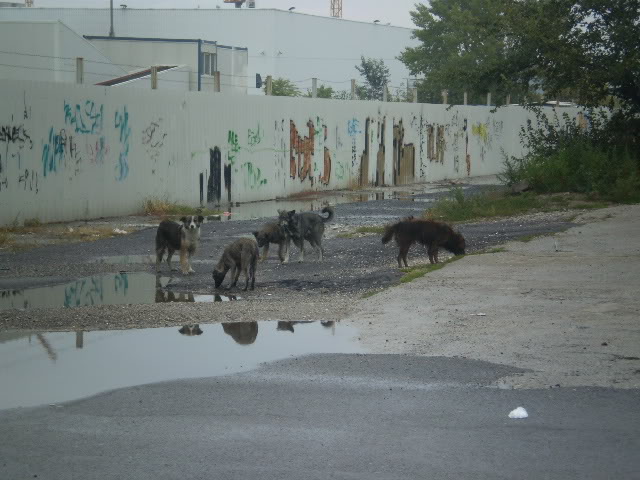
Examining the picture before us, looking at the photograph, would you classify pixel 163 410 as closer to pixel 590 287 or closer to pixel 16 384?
pixel 16 384

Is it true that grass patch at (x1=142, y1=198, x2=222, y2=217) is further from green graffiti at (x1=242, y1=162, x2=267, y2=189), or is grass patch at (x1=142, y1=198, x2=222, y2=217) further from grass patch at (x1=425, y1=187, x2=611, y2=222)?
grass patch at (x1=425, y1=187, x2=611, y2=222)

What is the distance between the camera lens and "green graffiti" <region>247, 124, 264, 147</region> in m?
27.5

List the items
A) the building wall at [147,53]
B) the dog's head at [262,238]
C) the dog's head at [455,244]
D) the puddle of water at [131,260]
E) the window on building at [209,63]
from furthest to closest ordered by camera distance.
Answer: the window on building at [209,63] → the building wall at [147,53] → the puddle of water at [131,260] → the dog's head at [262,238] → the dog's head at [455,244]

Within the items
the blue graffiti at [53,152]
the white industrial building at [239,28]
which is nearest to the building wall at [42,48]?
the blue graffiti at [53,152]

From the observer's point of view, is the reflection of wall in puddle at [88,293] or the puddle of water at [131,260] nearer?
the reflection of wall in puddle at [88,293]

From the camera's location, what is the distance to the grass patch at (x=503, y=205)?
21.8 metres

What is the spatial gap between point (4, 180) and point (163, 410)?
43.1 feet

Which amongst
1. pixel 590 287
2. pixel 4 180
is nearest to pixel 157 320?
pixel 590 287

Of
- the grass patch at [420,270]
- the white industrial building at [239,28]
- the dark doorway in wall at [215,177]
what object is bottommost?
the grass patch at [420,270]

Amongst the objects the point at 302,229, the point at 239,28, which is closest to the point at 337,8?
the point at 239,28

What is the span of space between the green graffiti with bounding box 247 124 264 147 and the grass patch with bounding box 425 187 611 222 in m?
6.01

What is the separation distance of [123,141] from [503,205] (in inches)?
317

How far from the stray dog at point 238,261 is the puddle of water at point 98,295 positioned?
511mm

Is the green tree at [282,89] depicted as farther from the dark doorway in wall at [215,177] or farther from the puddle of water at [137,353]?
the puddle of water at [137,353]
